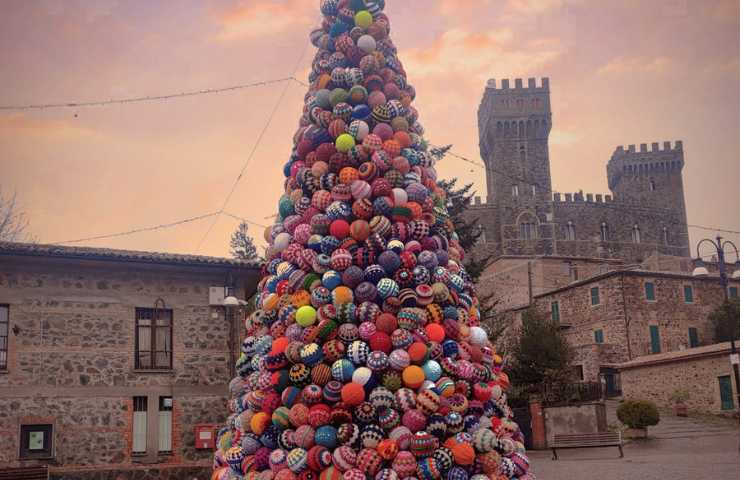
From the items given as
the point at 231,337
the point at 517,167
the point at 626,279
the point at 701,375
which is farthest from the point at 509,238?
the point at 231,337

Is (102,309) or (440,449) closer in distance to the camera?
(440,449)

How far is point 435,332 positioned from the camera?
7688mm

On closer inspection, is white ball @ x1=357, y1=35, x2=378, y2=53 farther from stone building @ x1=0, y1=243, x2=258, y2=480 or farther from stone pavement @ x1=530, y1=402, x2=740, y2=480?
stone building @ x1=0, y1=243, x2=258, y2=480

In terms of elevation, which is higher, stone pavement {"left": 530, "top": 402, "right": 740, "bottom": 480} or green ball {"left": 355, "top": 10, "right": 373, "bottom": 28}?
green ball {"left": 355, "top": 10, "right": 373, "bottom": 28}

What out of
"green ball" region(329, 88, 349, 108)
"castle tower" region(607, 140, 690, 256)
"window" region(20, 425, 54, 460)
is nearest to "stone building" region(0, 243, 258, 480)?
"window" region(20, 425, 54, 460)

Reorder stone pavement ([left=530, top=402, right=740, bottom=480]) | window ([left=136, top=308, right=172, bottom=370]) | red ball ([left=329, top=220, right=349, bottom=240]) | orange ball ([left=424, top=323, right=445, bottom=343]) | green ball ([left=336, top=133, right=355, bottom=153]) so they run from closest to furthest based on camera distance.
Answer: orange ball ([left=424, top=323, right=445, bottom=343]) → red ball ([left=329, top=220, right=349, bottom=240]) → green ball ([left=336, top=133, right=355, bottom=153]) → stone pavement ([left=530, top=402, right=740, bottom=480]) → window ([left=136, top=308, right=172, bottom=370])

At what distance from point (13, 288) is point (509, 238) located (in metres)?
54.8

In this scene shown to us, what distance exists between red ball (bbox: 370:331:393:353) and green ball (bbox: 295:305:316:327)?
0.63m

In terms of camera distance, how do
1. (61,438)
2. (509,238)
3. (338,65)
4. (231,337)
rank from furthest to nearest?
(509,238)
(231,337)
(61,438)
(338,65)

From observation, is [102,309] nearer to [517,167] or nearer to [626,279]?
[626,279]

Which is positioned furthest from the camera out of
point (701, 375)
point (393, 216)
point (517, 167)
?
point (517, 167)

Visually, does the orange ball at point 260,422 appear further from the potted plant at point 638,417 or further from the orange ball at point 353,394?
the potted plant at point 638,417

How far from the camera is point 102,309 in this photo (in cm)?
1828

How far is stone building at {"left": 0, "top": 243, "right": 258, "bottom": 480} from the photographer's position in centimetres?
1723
